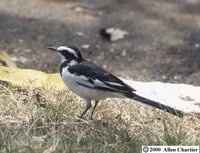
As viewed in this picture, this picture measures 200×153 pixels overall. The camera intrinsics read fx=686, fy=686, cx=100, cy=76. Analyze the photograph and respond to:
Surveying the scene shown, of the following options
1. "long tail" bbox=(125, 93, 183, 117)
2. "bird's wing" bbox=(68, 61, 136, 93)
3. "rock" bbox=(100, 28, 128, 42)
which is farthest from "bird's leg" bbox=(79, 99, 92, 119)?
"rock" bbox=(100, 28, 128, 42)

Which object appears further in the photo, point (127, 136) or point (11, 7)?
point (11, 7)

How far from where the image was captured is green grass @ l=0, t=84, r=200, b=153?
465 centimetres

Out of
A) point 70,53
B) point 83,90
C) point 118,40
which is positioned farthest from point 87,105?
point 118,40

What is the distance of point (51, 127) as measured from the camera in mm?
5008

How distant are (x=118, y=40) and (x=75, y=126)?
4.95 m

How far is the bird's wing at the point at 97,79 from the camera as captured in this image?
5.06 m

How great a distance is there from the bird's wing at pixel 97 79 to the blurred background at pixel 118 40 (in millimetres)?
3767

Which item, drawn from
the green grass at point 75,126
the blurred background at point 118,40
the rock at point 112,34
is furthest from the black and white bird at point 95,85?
the rock at point 112,34

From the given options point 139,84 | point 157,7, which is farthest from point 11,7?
point 139,84

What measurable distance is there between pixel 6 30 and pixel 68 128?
5.03 meters

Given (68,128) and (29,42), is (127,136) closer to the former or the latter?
(68,128)

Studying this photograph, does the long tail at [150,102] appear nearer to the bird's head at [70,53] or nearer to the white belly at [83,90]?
the white belly at [83,90]

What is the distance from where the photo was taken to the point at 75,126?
16.6 feet

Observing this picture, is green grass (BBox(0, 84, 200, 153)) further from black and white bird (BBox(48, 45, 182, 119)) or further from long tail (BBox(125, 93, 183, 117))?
black and white bird (BBox(48, 45, 182, 119))
